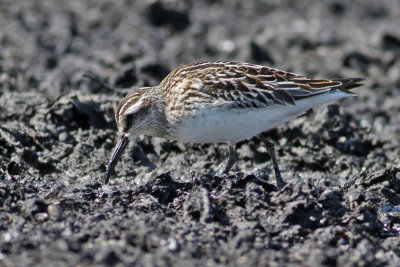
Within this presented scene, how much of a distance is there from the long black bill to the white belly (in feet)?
2.81

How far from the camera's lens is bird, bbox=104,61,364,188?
8.74 m

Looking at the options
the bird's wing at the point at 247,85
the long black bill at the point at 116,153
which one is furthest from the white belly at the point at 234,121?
the long black bill at the point at 116,153

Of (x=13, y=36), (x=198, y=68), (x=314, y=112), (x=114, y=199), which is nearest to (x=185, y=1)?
(x=13, y=36)

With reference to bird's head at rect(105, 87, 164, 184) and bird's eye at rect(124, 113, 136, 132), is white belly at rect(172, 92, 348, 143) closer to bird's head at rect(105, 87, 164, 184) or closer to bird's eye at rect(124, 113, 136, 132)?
bird's head at rect(105, 87, 164, 184)

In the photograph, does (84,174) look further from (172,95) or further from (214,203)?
(214,203)

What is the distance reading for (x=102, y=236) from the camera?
669cm

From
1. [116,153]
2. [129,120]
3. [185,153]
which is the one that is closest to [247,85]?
[129,120]

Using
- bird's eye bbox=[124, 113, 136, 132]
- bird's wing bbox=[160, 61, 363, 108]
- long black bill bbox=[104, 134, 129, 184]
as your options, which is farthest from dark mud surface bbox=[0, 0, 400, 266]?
bird's wing bbox=[160, 61, 363, 108]

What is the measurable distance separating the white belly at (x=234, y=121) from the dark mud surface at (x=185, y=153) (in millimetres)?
643

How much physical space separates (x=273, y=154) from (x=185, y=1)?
10.8 m

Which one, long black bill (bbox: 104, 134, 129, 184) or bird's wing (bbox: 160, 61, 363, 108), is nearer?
bird's wing (bbox: 160, 61, 363, 108)

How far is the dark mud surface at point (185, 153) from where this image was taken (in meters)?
6.71

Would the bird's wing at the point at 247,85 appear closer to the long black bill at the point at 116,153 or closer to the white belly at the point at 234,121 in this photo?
the white belly at the point at 234,121

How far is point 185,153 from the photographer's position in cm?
1056
